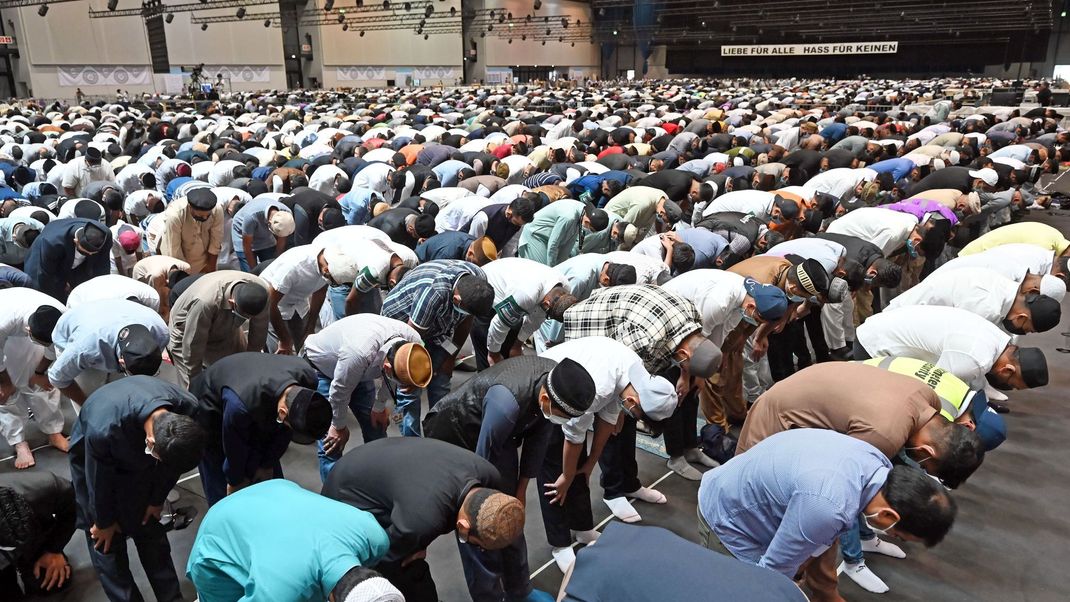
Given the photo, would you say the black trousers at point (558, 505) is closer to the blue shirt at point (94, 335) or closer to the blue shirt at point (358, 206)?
the blue shirt at point (94, 335)

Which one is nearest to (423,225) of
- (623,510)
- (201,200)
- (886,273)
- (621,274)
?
(201,200)

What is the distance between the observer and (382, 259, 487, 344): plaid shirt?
393cm

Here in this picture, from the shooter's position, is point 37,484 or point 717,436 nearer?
point 37,484

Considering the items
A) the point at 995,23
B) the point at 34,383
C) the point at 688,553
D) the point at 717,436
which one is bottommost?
the point at 717,436

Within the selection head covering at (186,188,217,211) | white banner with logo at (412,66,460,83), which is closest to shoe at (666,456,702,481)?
head covering at (186,188,217,211)

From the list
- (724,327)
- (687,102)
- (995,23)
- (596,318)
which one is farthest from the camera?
(995,23)

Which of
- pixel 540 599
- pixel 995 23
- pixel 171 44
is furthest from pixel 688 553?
pixel 995 23

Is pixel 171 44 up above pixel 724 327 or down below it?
above

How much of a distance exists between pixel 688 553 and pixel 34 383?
12.7 ft

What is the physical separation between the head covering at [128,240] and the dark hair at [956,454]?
5464mm

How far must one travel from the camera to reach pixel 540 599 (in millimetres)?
2836

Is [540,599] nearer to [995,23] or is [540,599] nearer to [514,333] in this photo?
[514,333]

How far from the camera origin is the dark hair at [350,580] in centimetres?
190

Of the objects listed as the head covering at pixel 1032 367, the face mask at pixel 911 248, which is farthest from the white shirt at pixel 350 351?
the face mask at pixel 911 248
